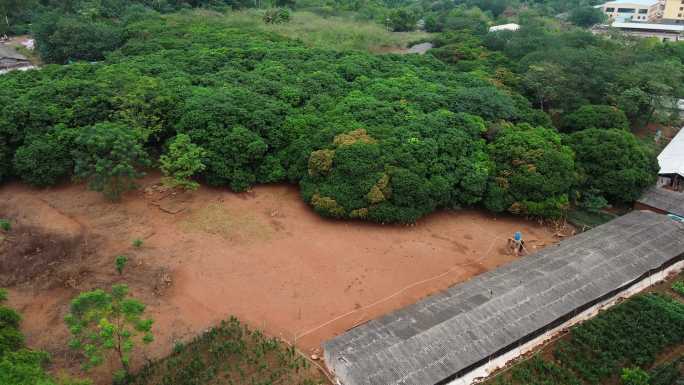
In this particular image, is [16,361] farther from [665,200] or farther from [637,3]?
[637,3]

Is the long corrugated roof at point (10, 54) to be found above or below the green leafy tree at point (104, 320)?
above

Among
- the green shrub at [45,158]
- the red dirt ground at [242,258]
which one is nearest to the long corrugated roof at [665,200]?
the red dirt ground at [242,258]

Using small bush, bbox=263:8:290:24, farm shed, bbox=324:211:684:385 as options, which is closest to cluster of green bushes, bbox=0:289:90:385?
farm shed, bbox=324:211:684:385

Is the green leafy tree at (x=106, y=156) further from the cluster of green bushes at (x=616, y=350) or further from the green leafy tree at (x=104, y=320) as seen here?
the cluster of green bushes at (x=616, y=350)

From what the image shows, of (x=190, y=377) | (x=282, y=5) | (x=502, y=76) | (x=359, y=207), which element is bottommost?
(x=190, y=377)

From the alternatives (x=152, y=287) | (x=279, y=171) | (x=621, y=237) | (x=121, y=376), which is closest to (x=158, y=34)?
(x=279, y=171)

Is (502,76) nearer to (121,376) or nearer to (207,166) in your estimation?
(207,166)
